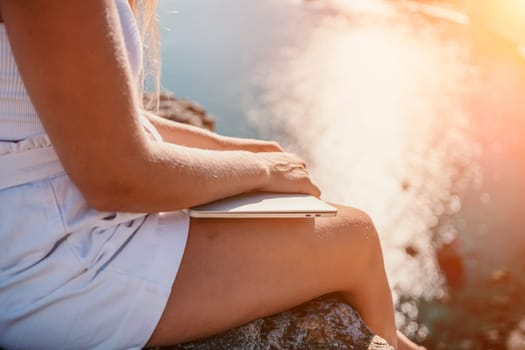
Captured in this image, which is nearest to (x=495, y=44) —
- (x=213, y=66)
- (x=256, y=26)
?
(x=256, y=26)

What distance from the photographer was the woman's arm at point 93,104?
3.05ft

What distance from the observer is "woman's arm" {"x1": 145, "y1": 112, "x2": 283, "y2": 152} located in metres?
1.77

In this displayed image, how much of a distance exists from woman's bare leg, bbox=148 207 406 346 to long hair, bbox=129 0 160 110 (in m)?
0.60

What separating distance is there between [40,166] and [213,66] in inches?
356

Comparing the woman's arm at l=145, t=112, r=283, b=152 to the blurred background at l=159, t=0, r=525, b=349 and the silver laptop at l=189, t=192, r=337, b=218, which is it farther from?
the blurred background at l=159, t=0, r=525, b=349

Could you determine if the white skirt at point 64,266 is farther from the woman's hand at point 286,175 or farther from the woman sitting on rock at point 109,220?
the woman's hand at point 286,175

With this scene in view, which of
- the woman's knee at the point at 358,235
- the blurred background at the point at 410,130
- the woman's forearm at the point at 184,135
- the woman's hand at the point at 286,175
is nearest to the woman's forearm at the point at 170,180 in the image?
the woman's hand at the point at 286,175

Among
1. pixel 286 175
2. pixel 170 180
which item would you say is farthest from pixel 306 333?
pixel 170 180

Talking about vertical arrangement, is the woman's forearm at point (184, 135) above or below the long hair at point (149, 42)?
below

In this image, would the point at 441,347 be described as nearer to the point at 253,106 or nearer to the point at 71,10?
the point at 253,106

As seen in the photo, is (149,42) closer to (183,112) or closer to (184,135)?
(184,135)

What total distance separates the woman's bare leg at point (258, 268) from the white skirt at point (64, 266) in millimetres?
56

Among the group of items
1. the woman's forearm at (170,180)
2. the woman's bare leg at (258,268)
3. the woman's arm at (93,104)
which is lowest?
the woman's bare leg at (258,268)

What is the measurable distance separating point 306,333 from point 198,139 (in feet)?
2.25
